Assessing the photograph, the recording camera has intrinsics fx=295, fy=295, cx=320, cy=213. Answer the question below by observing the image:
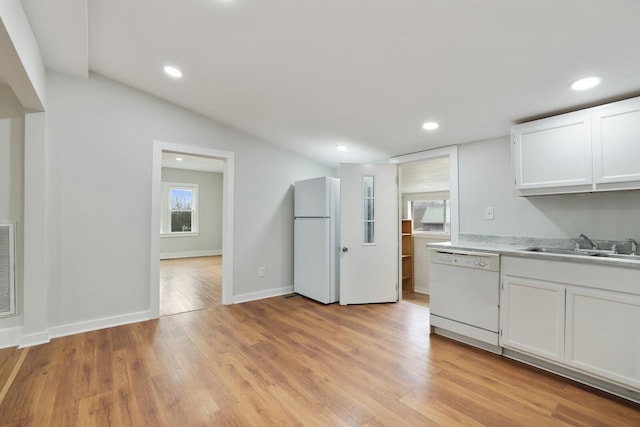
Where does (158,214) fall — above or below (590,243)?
above

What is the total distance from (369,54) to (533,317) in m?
2.35

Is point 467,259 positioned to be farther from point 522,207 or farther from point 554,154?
point 554,154

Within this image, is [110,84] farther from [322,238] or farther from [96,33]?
[322,238]

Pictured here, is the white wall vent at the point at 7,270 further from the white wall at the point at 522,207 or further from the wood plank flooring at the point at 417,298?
the white wall at the point at 522,207

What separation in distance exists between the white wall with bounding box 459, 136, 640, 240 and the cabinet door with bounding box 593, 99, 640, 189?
1.09 feet

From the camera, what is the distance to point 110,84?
124 inches

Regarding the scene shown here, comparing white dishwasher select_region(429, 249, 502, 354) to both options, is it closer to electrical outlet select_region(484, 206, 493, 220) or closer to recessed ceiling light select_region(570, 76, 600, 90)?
electrical outlet select_region(484, 206, 493, 220)

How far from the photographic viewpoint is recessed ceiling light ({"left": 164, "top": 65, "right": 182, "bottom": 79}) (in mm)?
2777

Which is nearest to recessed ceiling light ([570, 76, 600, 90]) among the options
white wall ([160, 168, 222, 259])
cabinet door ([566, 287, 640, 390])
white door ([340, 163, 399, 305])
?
cabinet door ([566, 287, 640, 390])

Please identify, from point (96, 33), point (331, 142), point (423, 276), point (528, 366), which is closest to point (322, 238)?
point (331, 142)

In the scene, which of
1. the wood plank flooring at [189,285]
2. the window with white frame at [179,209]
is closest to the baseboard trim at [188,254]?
the wood plank flooring at [189,285]

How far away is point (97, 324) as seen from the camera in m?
3.05

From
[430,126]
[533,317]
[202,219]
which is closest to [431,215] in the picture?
[430,126]

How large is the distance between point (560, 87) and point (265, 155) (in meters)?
3.35
